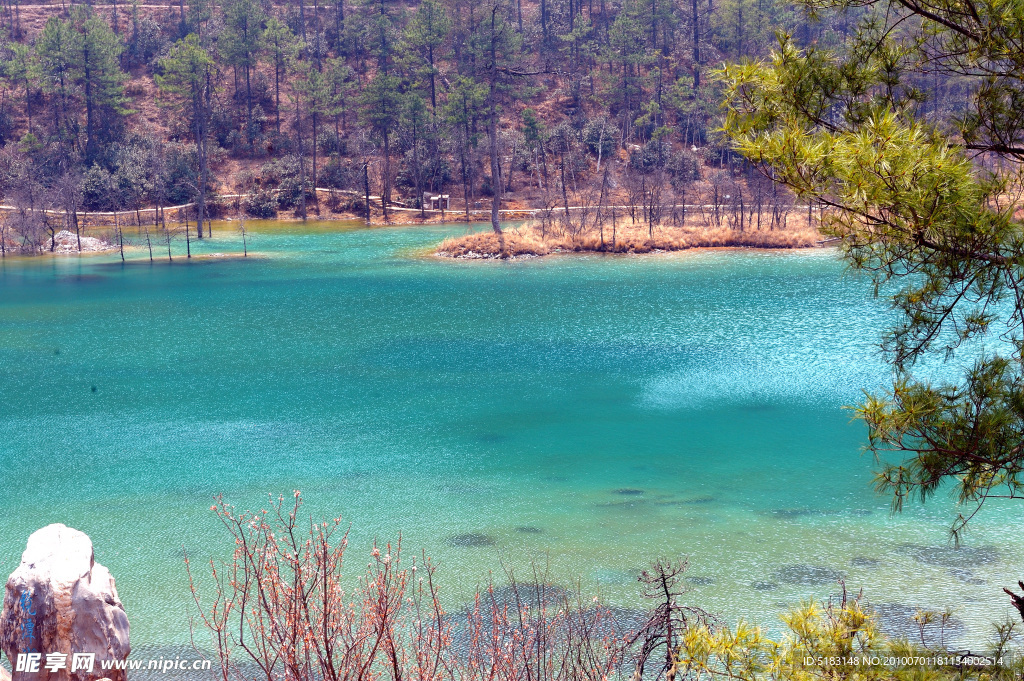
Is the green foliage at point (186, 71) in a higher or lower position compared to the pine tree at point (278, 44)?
lower

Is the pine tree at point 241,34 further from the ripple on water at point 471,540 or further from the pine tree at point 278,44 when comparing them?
the ripple on water at point 471,540

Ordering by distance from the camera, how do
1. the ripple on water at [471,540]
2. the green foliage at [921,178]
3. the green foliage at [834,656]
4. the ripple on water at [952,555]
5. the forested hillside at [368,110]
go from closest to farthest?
the green foliage at [834,656]
the green foliage at [921,178]
the ripple on water at [952,555]
the ripple on water at [471,540]
the forested hillside at [368,110]

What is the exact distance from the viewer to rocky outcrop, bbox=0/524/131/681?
664cm

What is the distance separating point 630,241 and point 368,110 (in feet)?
78.0

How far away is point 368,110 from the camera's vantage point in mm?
56625

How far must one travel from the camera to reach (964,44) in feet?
18.5

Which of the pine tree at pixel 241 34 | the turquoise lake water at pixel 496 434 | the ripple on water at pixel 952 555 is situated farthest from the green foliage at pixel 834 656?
the pine tree at pixel 241 34

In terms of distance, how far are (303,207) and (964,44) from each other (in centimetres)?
5184

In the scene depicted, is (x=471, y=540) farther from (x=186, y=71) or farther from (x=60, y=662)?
(x=186, y=71)

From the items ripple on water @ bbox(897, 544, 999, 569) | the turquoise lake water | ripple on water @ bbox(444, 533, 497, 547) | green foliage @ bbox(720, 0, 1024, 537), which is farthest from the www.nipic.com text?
ripple on water @ bbox(897, 544, 999, 569)

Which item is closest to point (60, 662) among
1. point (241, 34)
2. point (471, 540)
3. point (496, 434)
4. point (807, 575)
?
point (471, 540)

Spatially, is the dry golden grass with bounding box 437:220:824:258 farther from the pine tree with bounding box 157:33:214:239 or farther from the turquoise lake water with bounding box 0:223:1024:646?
the pine tree with bounding box 157:33:214:239

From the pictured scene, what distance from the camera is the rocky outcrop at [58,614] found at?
262 inches

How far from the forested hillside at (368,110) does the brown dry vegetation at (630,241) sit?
25.5 ft
